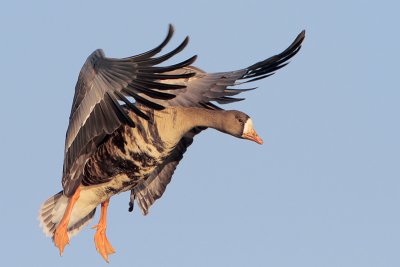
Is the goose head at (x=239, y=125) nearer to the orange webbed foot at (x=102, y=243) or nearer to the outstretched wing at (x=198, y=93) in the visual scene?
the outstretched wing at (x=198, y=93)

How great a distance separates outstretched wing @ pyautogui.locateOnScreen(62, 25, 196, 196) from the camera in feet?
39.8

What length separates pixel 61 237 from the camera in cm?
1523

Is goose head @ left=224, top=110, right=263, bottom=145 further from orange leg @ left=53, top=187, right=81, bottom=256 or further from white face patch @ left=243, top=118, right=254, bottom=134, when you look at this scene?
orange leg @ left=53, top=187, right=81, bottom=256

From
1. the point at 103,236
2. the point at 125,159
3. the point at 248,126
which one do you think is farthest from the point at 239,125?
the point at 103,236

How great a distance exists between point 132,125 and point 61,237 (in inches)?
139

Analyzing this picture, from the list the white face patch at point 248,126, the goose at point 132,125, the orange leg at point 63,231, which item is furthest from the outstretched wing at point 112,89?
the orange leg at point 63,231

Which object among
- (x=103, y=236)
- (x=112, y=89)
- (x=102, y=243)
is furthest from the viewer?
(x=103, y=236)

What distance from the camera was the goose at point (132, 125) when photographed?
12.3m

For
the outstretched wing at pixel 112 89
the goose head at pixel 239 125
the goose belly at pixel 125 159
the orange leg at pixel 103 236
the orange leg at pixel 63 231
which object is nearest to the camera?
the outstretched wing at pixel 112 89

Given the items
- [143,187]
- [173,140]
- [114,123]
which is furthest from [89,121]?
[143,187]

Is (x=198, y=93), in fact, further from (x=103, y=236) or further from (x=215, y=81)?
(x=103, y=236)

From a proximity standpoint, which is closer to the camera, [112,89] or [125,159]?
[112,89]

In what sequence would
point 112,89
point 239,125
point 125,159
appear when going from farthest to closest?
1. point 239,125
2. point 125,159
3. point 112,89

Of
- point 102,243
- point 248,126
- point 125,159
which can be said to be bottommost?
point 102,243
